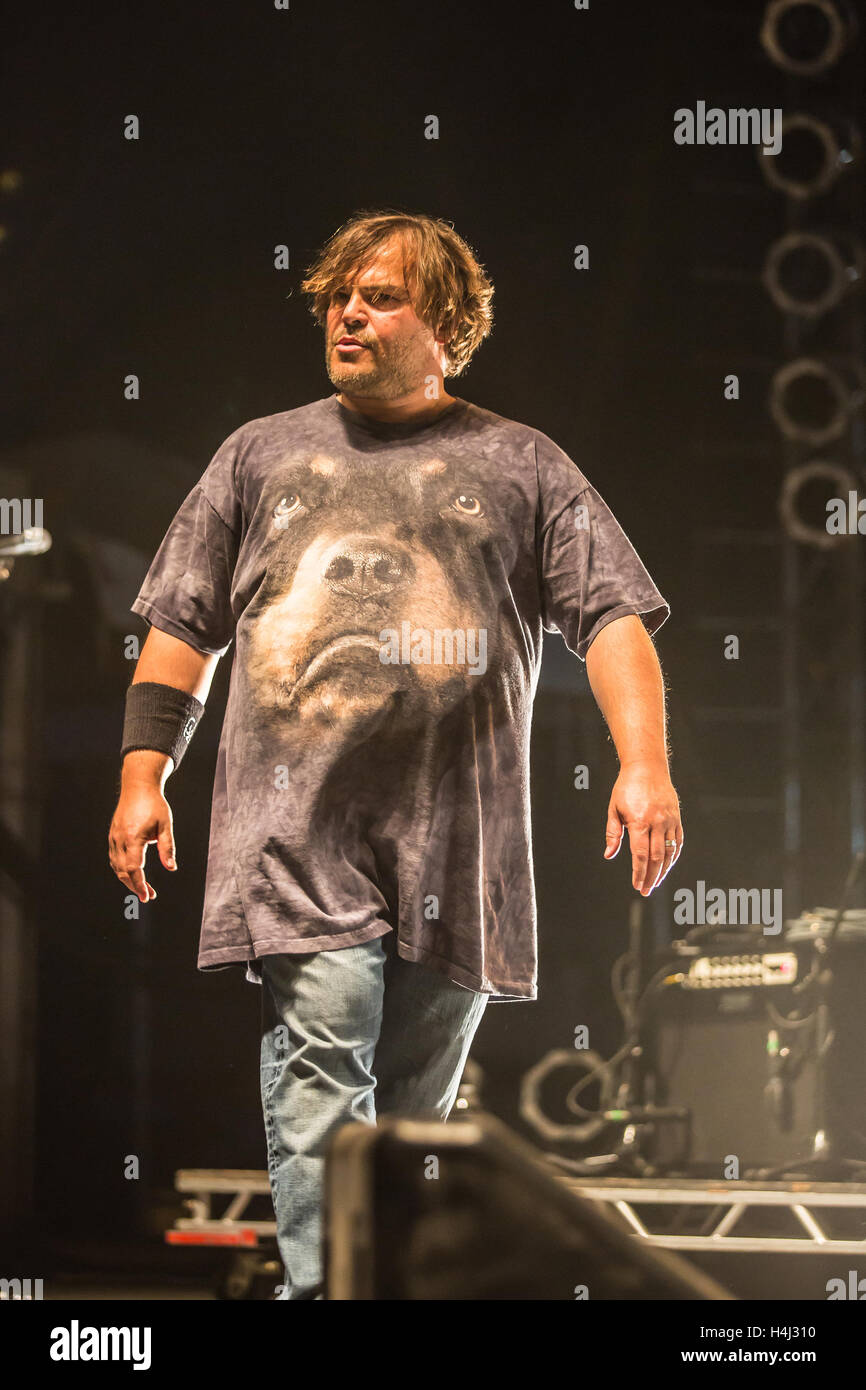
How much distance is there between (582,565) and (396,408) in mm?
467

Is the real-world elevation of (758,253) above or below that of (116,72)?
below

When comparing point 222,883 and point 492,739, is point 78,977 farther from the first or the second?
point 492,739

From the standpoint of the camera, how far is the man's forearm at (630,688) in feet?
8.61

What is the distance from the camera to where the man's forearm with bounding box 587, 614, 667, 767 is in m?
2.62

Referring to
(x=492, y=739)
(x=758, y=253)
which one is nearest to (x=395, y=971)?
(x=492, y=739)

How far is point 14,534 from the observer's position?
11.2ft

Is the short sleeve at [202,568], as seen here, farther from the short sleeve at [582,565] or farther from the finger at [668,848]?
the finger at [668,848]

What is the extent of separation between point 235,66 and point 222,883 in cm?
203

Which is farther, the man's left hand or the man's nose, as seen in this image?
the man's nose

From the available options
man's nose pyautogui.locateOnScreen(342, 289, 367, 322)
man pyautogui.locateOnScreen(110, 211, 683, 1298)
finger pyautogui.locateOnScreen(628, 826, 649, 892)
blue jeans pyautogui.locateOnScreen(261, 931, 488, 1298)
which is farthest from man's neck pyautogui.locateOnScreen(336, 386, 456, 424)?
Answer: blue jeans pyautogui.locateOnScreen(261, 931, 488, 1298)

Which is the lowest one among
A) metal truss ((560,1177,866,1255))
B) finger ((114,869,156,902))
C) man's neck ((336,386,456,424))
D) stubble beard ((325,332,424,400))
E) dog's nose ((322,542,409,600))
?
metal truss ((560,1177,866,1255))

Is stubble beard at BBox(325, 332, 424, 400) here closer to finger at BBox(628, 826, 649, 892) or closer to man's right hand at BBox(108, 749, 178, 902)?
man's right hand at BBox(108, 749, 178, 902)

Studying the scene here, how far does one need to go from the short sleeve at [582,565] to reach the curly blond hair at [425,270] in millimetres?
320

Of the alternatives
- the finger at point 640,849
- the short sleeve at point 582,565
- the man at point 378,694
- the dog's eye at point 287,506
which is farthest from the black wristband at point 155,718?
the finger at point 640,849
